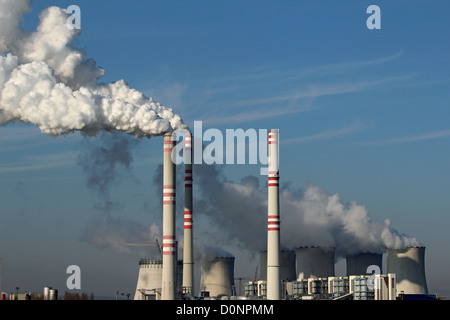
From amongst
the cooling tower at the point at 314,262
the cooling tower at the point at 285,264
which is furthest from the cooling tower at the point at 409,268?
the cooling tower at the point at 285,264

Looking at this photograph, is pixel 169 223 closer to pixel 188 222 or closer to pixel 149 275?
pixel 188 222

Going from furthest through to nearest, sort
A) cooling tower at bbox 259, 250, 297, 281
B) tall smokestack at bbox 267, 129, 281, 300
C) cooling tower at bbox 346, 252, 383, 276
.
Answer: cooling tower at bbox 346, 252, 383, 276, cooling tower at bbox 259, 250, 297, 281, tall smokestack at bbox 267, 129, 281, 300

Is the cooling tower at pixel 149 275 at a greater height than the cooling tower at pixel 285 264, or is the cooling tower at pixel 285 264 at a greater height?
the cooling tower at pixel 285 264

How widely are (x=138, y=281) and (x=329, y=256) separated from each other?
28522 mm

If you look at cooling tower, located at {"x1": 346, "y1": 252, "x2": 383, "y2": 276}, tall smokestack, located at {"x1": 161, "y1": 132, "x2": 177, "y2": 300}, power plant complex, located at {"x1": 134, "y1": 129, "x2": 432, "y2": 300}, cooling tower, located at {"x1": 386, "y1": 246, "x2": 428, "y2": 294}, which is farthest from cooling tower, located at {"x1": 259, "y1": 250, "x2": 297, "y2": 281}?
tall smokestack, located at {"x1": 161, "y1": 132, "x2": 177, "y2": 300}

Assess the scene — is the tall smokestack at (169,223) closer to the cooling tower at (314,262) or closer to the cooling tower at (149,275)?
the cooling tower at (149,275)

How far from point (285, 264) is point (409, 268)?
21459 millimetres

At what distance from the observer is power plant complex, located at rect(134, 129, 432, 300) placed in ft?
273

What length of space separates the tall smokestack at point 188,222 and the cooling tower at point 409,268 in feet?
90.6

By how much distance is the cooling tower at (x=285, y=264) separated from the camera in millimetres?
122688

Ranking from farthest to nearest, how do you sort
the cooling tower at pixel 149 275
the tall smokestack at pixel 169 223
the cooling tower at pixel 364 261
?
the cooling tower at pixel 364 261
the cooling tower at pixel 149 275
the tall smokestack at pixel 169 223

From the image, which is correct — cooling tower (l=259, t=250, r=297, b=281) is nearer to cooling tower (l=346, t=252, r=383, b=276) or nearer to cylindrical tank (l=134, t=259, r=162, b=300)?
cooling tower (l=346, t=252, r=383, b=276)
